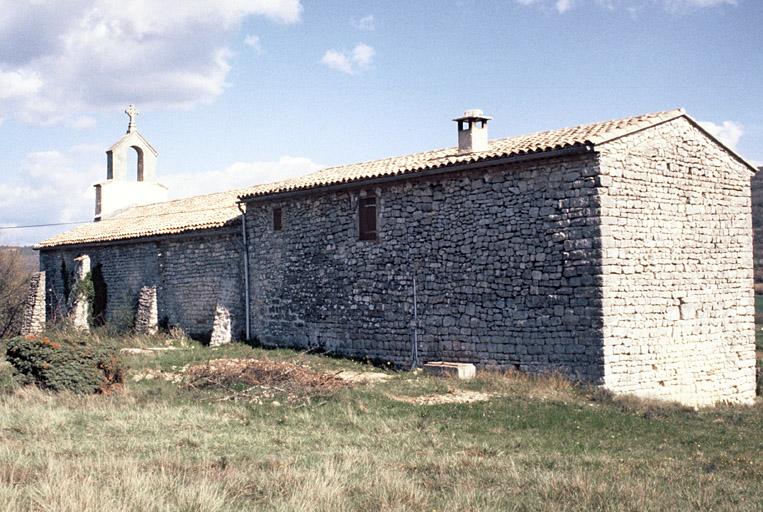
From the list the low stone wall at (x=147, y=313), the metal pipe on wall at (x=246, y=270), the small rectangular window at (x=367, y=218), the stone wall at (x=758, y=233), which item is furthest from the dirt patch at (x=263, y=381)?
the stone wall at (x=758, y=233)

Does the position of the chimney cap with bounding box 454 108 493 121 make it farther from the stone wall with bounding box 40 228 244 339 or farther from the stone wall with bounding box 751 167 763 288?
the stone wall with bounding box 751 167 763 288

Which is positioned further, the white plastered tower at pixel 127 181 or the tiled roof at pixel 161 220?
the white plastered tower at pixel 127 181

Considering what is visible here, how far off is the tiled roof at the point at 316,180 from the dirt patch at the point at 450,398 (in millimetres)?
4208

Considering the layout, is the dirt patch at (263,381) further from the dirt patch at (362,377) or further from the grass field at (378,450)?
the dirt patch at (362,377)

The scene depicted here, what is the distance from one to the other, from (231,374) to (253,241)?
6861 millimetres

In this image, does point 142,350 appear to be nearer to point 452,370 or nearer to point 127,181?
point 452,370

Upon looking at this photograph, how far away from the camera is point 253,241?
65.8ft

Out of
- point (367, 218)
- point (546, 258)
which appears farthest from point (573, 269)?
point (367, 218)

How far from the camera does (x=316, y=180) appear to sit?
60.9 feet

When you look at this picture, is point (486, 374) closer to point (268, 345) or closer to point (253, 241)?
point (268, 345)

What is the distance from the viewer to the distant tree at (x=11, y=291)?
30531 millimetres

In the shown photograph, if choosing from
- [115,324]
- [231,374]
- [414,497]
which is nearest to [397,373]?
[231,374]

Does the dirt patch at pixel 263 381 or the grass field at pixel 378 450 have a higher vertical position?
the dirt patch at pixel 263 381

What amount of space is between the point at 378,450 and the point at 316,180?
1047 cm
